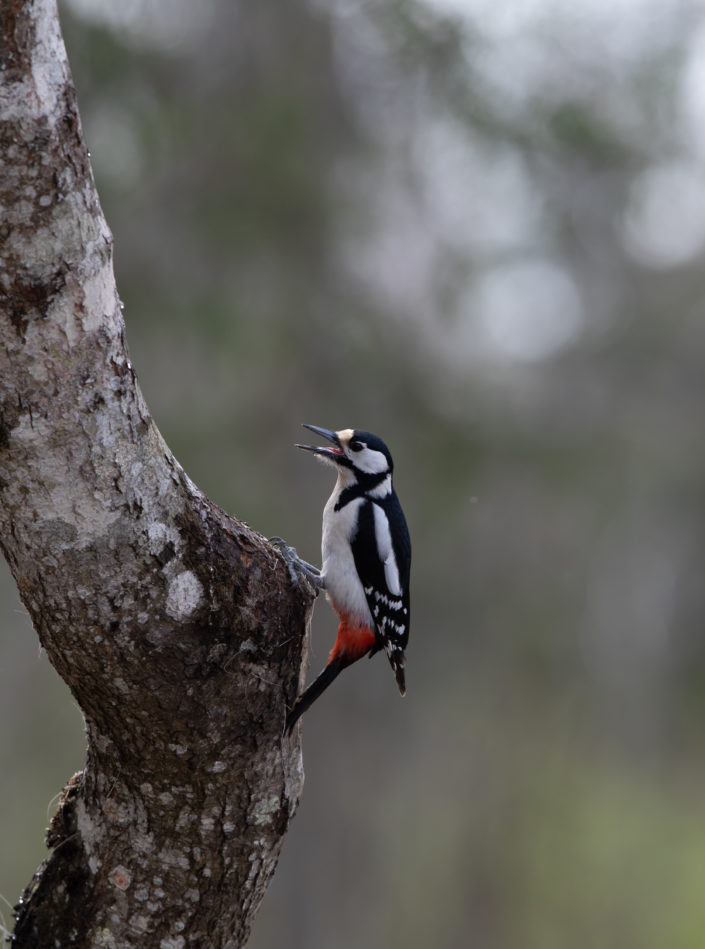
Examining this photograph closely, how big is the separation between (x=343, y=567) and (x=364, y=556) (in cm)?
9

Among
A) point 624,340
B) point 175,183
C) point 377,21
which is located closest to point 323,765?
point 624,340

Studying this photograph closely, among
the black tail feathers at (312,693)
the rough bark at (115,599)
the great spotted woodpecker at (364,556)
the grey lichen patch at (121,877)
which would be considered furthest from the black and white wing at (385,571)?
the grey lichen patch at (121,877)

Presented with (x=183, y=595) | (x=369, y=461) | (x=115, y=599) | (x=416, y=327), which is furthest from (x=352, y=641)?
(x=416, y=327)

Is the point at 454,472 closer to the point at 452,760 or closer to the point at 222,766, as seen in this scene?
the point at 452,760

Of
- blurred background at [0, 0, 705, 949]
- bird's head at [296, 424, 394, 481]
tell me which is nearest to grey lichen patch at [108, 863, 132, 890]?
bird's head at [296, 424, 394, 481]

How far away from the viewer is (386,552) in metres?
3.68

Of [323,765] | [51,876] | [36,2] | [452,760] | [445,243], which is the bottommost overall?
[51,876]

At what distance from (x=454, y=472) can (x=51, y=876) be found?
5.25 meters

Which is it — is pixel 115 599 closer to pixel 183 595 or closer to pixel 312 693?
pixel 183 595

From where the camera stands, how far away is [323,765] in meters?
8.47

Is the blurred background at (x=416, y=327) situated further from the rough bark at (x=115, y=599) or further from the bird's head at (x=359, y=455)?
the rough bark at (x=115, y=599)

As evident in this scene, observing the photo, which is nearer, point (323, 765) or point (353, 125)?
point (353, 125)

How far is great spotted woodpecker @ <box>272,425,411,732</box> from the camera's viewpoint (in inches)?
142

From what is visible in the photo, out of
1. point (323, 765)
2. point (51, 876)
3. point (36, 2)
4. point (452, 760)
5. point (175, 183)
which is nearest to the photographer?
point (36, 2)
